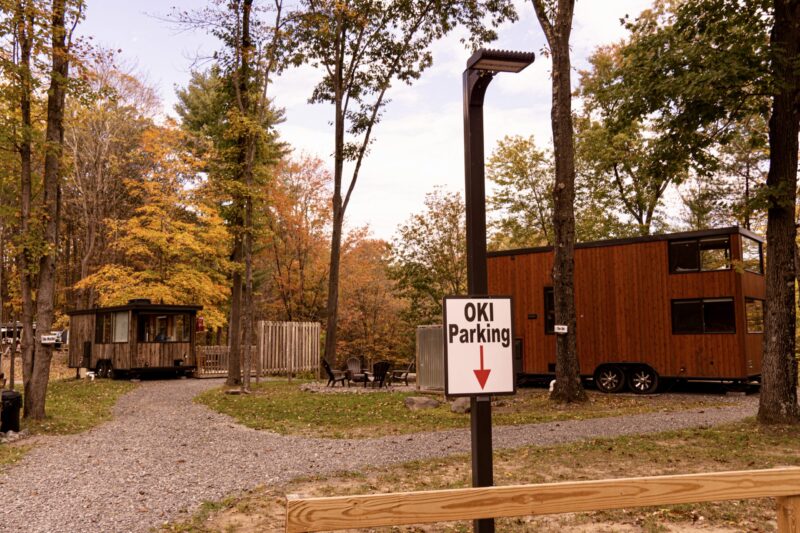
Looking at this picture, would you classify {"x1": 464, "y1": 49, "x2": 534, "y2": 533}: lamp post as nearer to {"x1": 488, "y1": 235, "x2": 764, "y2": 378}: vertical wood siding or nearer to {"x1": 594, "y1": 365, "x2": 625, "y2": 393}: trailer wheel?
{"x1": 488, "y1": 235, "x2": 764, "y2": 378}: vertical wood siding

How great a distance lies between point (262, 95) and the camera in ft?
62.0

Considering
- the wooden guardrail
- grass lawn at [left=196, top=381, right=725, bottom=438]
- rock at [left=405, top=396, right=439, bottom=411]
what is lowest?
grass lawn at [left=196, top=381, right=725, bottom=438]

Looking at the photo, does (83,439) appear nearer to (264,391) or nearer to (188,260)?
(264,391)

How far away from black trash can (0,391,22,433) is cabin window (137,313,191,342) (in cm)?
1314

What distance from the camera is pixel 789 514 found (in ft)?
8.09

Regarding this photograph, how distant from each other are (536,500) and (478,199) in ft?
5.60

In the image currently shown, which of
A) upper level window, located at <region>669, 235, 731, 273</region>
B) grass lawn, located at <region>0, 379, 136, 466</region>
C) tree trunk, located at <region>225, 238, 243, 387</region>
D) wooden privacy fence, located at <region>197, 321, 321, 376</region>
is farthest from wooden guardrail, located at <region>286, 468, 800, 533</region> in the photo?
wooden privacy fence, located at <region>197, 321, 321, 376</region>

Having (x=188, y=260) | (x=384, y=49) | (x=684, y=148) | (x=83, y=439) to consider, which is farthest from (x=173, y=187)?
(x=684, y=148)

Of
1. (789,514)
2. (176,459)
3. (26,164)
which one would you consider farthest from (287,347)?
(789,514)

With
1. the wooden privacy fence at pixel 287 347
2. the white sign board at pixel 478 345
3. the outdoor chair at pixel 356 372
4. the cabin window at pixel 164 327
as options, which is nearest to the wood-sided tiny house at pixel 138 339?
the cabin window at pixel 164 327

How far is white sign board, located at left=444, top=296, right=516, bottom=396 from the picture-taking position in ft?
10.7

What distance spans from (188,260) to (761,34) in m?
22.8

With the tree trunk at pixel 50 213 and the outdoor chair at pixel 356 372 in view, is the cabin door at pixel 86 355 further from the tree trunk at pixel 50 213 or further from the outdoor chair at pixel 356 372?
the tree trunk at pixel 50 213

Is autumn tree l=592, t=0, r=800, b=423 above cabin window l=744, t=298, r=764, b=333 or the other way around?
above
